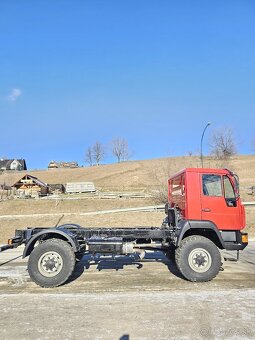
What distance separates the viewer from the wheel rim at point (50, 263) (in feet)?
25.9

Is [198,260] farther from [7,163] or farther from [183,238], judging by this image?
[7,163]

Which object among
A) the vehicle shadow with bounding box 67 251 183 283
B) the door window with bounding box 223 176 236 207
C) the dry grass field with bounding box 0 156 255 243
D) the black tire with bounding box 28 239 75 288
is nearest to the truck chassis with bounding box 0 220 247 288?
the black tire with bounding box 28 239 75 288

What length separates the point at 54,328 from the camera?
5246 mm

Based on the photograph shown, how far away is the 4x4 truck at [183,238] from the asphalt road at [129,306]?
43 cm

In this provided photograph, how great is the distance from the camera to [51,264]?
7941mm

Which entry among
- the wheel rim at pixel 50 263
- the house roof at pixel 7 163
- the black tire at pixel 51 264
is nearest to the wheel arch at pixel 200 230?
the black tire at pixel 51 264

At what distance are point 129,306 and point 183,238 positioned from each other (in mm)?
2854

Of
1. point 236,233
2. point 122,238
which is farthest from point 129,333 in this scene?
point 236,233

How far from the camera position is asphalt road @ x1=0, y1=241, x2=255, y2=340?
16.7 feet

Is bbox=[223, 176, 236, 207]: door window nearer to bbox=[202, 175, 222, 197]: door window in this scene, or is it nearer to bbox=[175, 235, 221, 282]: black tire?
bbox=[202, 175, 222, 197]: door window

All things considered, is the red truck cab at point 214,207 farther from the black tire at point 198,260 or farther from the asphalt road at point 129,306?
the asphalt road at point 129,306

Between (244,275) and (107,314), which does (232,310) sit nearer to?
(107,314)

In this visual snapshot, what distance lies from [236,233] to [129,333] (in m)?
4.58

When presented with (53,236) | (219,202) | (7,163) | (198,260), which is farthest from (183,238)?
(7,163)
